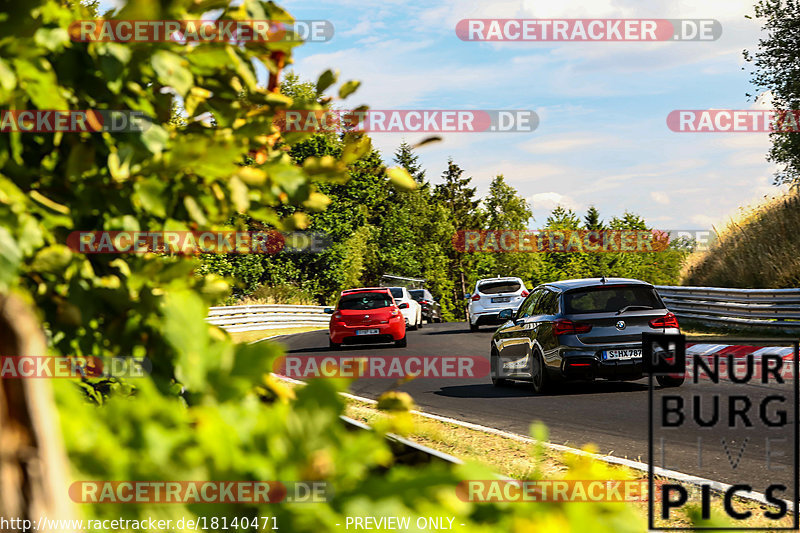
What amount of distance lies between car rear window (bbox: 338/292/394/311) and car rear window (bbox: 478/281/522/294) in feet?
18.3

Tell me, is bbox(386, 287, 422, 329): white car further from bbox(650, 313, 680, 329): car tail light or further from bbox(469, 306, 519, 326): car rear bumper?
bbox(650, 313, 680, 329): car tail light

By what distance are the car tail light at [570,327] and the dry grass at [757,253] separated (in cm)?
1157

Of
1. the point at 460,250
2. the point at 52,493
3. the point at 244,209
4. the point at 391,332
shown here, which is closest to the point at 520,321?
the point at 391,332

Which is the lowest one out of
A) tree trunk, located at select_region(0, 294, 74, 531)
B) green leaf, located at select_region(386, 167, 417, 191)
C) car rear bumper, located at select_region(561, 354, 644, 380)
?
car rear bumper, located at select_region(561, 354, 644, 380)

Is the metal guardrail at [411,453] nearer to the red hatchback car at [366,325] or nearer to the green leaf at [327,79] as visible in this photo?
the green leaf at [327,79]

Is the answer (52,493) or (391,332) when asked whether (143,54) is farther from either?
(391,332)

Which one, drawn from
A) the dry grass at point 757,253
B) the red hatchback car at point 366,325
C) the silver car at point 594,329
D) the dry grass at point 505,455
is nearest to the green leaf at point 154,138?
the dry grass at point 505,455

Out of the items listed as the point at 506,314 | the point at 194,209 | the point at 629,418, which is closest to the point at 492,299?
the point at 506,314

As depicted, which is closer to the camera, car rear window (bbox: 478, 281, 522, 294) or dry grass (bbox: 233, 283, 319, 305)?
car rear window (bbox: 478, 281, 522, 294)

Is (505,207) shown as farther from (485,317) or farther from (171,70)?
(171,70)

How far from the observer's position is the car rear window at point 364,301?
22.8 meters

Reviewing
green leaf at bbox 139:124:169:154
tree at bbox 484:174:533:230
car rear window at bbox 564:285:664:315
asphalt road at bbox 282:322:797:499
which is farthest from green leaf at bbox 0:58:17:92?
tree at bbox 484:174:533:230

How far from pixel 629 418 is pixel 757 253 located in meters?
15.9

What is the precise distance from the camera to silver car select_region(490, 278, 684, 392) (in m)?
11.6
